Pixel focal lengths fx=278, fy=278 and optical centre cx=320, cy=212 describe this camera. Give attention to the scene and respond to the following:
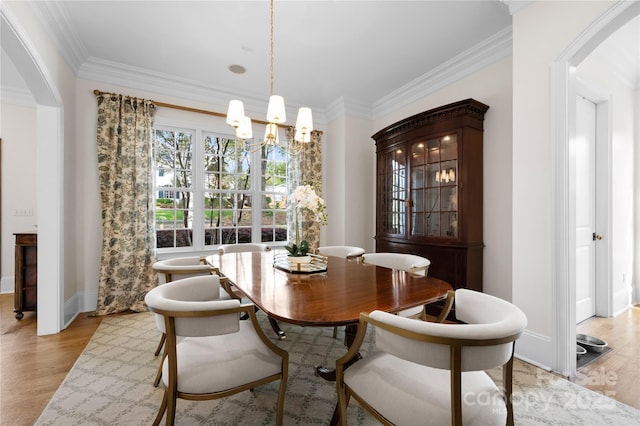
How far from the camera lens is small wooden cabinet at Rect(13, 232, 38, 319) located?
304 cm

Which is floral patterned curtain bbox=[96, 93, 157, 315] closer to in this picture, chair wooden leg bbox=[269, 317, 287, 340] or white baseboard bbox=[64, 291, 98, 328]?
white baseboard bbox=[64, 291, 98, 328]

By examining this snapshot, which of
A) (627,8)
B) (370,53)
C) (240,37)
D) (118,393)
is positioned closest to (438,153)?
(370,53)

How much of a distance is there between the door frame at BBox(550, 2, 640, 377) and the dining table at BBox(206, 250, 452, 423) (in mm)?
1070

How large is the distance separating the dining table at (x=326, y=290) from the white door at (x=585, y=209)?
236 centimetres

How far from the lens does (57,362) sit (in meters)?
2.19

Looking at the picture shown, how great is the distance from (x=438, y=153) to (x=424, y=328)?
2.62m

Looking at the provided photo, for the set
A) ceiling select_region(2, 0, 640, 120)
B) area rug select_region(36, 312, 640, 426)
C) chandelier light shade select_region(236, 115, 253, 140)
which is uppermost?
ceiling select_region(2, 0, 640, 120)

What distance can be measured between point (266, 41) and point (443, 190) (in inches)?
97.1

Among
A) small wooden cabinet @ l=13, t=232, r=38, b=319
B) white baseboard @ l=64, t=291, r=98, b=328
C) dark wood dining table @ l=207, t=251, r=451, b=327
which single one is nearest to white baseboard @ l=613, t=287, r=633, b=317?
dark wood dining table @ l=207, t=251, r=451, b=327

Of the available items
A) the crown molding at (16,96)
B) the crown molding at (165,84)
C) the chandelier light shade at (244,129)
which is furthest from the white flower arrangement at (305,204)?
the crown molding at (16,96)

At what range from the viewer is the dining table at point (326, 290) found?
1154 millimetres

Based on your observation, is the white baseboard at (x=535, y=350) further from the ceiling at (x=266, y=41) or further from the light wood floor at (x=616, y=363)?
the ceiling at (x=266, y=41)

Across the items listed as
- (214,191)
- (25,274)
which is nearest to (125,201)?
(214,191)

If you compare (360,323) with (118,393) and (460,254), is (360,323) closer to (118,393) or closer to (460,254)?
(118,393)
